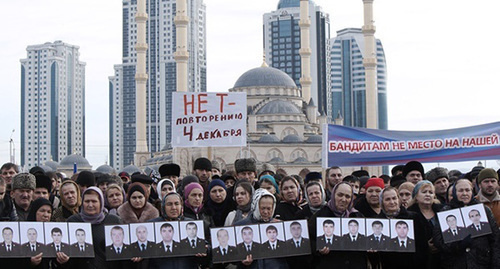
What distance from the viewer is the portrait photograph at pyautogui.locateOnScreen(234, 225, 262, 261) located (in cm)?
602

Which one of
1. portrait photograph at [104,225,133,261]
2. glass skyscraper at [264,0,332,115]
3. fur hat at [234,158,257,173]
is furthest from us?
glass skyscraper at [264,0,332,115]

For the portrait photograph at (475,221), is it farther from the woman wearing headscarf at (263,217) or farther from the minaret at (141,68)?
the minaret at (141,68)

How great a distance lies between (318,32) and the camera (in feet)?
358

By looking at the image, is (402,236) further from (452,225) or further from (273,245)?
(273,245)

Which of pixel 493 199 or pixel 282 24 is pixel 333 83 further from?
pixel 493 199

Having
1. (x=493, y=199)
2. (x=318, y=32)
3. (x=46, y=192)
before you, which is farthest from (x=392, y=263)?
(x=318, y=32)

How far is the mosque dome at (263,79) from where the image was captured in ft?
210

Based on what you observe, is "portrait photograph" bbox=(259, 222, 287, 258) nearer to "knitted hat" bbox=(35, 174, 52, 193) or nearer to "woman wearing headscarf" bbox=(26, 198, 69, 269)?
"woman wearing headscarf" bbox=(26, 198, 69, 269)

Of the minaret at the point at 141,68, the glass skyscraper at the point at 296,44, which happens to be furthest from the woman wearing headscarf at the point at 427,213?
the glass skyscraper at the point at 296,44

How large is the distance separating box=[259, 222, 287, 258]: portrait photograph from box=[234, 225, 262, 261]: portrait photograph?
0.13 feet

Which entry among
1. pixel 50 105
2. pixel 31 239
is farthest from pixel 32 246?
pixel 50 105

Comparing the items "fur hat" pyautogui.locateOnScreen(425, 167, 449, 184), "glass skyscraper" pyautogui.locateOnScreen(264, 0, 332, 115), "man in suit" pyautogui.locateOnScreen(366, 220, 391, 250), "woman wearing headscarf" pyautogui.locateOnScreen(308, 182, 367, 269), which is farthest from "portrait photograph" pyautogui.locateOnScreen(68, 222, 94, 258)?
"glass skyscraper" pyautogui.locateOnScreen(264, 0, 332, 115)

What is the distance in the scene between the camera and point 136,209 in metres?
6.57

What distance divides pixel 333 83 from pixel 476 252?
406ft
